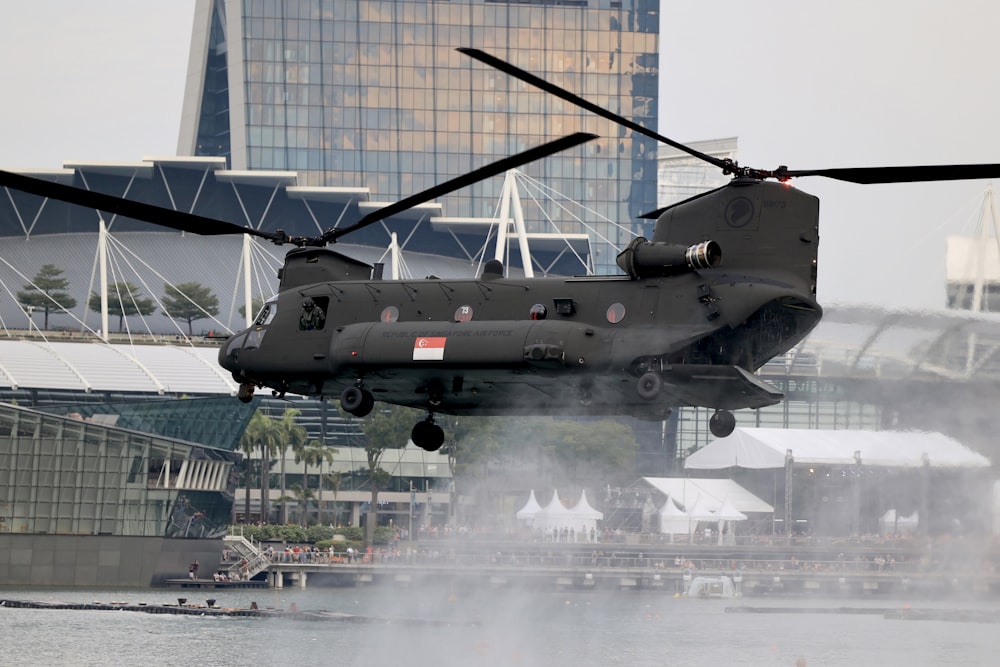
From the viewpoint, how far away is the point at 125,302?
174 m

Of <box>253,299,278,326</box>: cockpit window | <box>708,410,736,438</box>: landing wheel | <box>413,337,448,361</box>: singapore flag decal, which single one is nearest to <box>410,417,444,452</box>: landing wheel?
<box>413,337,448,361</box>: singapore flag decal

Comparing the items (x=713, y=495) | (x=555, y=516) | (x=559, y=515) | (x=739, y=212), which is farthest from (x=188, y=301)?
(x=739, y=212)

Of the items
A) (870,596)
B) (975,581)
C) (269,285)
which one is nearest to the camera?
(975,581)

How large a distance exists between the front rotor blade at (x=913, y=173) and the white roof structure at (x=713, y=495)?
81670mm

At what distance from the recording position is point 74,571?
314ft

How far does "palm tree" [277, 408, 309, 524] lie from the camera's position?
5162 inches

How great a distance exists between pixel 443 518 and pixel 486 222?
148445mm

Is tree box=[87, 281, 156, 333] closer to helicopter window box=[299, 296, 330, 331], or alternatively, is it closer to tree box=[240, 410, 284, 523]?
tree box=[240, 410, 284, 523]

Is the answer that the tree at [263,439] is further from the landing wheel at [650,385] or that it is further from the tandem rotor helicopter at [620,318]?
the landing wheel at [650,385]

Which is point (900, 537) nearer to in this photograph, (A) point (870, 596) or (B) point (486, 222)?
(A) point (870, 596)

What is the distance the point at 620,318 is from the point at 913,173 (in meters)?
5.72

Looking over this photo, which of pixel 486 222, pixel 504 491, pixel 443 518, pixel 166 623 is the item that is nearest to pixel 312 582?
pixel 166 623

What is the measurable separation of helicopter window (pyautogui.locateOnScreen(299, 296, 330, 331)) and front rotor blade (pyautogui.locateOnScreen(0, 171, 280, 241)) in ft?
7.35

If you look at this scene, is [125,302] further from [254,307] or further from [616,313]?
[616,313]
